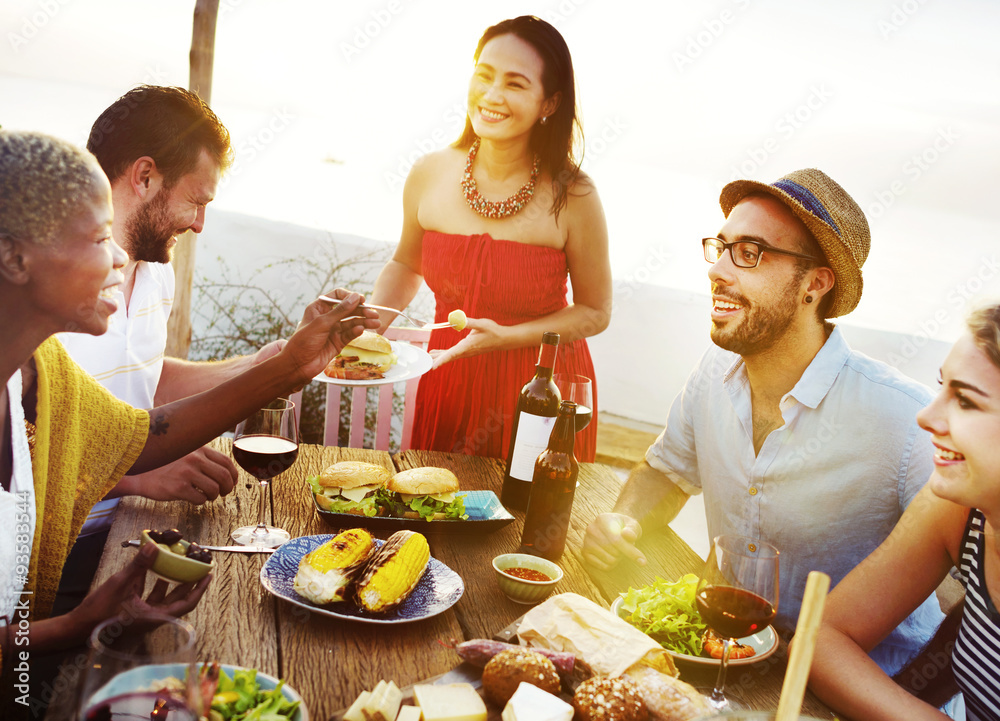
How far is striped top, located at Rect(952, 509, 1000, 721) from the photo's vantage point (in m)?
1.27

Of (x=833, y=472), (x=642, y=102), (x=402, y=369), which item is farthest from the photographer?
(x=642, y=102)

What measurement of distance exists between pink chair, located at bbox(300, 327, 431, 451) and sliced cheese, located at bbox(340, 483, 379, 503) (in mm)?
1012

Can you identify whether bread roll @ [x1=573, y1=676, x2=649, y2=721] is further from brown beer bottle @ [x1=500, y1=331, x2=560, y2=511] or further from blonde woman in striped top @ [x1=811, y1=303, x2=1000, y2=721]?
brown beer bottle @ [x1=500, y1=331, x2=560, y2=511]

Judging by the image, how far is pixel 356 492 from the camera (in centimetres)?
169

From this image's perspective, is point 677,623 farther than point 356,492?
No

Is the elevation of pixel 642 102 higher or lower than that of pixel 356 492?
higher

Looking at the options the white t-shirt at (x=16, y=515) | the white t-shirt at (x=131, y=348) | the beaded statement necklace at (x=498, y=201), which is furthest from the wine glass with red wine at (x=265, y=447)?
the beaded statement necklace at (x=498, y=201)

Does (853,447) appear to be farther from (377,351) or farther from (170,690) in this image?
(170,690)

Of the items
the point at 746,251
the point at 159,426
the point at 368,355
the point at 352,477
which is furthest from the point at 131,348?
the point at 746,251

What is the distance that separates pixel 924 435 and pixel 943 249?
774 cm

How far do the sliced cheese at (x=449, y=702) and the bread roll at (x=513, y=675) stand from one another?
3 centimetres

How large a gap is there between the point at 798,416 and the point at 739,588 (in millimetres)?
859

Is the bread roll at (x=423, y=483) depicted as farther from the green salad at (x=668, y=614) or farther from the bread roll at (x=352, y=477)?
the green salad at (x=668, y=614)

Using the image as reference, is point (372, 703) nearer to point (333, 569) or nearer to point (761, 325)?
point (333, 569)
